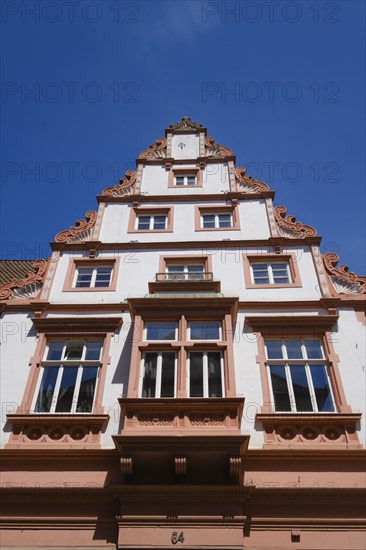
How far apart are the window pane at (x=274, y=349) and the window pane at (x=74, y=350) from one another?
478cm

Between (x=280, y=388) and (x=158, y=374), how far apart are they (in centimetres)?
291

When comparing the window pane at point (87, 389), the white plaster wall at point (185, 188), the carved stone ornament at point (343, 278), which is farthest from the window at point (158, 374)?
the white plaster wall at point (185, 188)

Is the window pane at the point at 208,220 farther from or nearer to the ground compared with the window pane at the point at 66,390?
farther from the ground

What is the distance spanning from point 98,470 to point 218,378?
3.33 metres

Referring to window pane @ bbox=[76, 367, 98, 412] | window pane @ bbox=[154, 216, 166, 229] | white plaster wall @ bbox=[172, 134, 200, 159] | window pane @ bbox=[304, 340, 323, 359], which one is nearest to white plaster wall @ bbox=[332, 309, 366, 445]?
window pane @ bbox=[304, 340, 323, 359]

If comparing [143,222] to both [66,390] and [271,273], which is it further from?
[66,390]

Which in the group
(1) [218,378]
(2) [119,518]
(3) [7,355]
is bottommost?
(2) [119,518]

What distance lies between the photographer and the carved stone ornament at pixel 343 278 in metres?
14.3

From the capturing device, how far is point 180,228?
1689 cm

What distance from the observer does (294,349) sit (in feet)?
42.3

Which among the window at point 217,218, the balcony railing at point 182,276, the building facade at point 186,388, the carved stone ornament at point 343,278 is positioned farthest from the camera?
the window at point 217,218

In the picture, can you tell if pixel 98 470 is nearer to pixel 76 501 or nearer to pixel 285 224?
pixel 76 501

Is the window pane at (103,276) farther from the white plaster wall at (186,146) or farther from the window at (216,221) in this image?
the white plaster wall at (186,146)

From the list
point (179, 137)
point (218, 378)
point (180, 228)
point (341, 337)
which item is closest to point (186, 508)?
point (218, 378)
